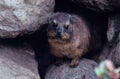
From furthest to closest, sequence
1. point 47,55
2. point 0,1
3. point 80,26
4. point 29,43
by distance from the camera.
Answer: point 47,55 → point 29,43 → point 80,26 → point 0,1

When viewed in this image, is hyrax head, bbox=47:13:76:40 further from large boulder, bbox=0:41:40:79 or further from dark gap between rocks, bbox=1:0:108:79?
dark gap between rocks, bbox=1:0:108:79

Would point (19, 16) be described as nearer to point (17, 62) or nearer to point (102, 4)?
point (17, 62)

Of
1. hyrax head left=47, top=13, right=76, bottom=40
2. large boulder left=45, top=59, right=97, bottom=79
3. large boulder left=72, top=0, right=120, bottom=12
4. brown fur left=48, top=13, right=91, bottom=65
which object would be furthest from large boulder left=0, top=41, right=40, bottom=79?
large boulder left=72, top=0, right=120, bottom=12

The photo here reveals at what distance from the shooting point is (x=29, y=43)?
14.6 feet

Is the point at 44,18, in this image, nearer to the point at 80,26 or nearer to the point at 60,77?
the point at 80,26

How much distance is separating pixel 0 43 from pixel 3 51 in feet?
0.52

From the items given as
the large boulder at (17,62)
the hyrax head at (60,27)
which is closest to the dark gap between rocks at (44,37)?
the large boulder at (17,62)

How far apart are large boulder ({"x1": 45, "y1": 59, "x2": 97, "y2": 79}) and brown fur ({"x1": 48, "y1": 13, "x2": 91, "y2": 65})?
0.13 metres

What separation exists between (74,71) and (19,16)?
4.08 ft

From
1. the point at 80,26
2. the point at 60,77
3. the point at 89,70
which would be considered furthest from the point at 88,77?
the point at 80,26

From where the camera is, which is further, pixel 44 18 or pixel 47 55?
pixel 47 55

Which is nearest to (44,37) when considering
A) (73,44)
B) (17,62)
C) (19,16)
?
(73,44)

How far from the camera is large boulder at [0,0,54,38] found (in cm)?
335

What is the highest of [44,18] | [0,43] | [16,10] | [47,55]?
[16,10]
